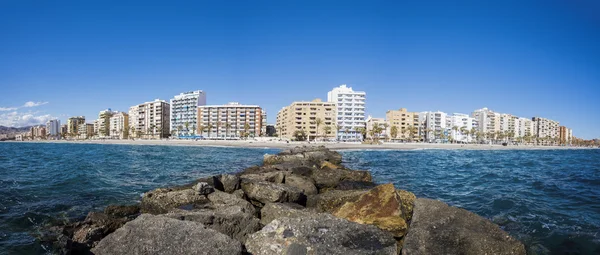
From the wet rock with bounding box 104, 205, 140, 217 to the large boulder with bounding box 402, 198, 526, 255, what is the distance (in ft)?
29.4

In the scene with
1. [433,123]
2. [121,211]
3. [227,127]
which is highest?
[433,123]

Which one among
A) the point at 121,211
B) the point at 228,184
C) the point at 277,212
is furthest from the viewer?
the point at 228,184

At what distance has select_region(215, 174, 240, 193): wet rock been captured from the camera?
44.9ft

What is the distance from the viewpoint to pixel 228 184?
13.7 metres

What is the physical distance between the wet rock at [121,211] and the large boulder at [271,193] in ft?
12.7

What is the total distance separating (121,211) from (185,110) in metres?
182

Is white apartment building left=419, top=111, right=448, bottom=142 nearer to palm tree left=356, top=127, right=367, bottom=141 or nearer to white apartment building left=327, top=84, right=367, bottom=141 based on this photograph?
white apartment building left=327, top=84, right=367, bottom=141

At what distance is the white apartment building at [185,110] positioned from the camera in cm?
17862

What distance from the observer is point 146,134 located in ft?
602

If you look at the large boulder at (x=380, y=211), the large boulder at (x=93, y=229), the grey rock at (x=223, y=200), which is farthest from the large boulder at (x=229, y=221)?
the large boulder at (x=380, y=211)

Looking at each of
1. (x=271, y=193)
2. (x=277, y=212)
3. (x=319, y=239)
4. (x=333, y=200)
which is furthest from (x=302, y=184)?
(x=319, y=239)

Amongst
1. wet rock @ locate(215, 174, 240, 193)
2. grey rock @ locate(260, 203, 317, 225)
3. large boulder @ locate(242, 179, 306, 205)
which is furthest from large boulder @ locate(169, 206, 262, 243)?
wet rock @ locate(215, 174, 240, 193)

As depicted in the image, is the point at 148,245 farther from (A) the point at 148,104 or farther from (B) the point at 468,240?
(A) the point at 148,104

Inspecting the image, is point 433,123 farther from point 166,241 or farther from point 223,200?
point 166,241
